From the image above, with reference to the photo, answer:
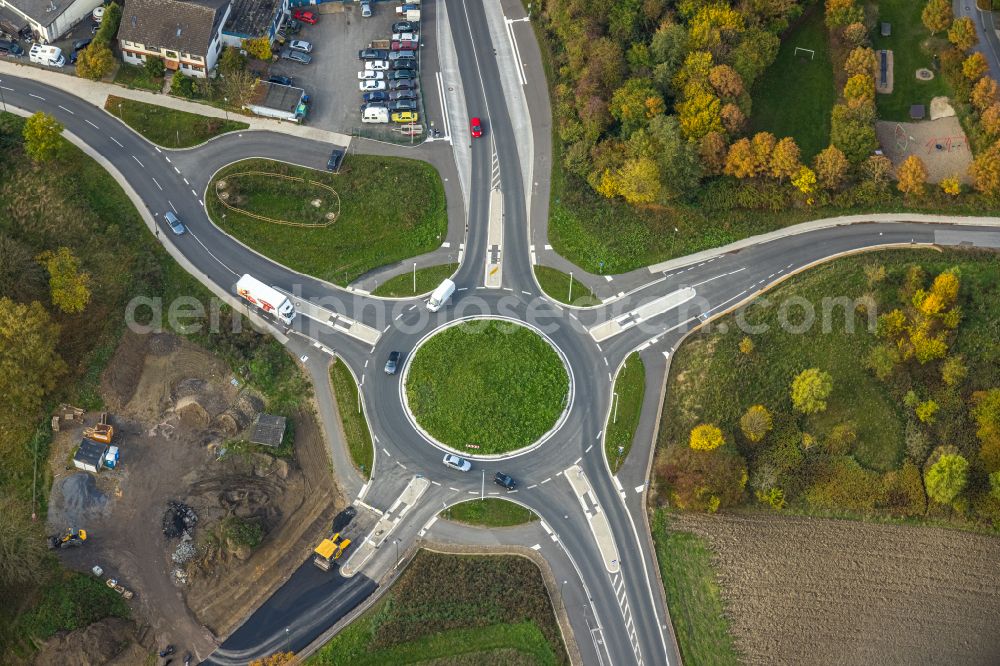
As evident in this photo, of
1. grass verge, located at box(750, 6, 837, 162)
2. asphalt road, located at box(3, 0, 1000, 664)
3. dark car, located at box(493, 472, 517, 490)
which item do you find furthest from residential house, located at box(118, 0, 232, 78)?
grass verge, located at box(750, 6, 837, 162)

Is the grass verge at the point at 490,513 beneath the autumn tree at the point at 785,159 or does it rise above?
beneath

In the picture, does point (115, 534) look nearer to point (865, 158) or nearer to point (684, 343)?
point (684, 343)

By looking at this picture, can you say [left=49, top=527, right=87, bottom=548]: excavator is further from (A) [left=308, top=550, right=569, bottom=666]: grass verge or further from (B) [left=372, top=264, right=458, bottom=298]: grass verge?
(B) [left=372, top=264, right=458, bottom=298]: grass verge

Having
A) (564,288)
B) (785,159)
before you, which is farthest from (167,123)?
(785,159)

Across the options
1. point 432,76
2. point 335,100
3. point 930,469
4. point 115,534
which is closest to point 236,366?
point 115,534

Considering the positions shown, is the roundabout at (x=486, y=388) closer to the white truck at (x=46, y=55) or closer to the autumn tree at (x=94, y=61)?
the autumn tree at (x=94, y=61)

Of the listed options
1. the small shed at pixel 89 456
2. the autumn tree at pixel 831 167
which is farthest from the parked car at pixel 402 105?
the small shed at pixel 89 456
